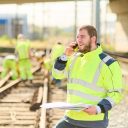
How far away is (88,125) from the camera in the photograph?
173 inches

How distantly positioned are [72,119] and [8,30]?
90.8 metres

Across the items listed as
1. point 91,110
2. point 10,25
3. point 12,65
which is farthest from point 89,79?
point 10,25

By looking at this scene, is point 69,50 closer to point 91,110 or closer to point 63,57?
point 63,57

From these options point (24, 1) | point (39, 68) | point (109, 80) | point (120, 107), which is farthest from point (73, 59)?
point (24, 1)

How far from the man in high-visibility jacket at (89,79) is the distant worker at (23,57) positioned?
13.4 metres

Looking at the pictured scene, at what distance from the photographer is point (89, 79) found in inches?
176

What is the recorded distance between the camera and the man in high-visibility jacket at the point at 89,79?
436cm

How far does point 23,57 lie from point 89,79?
13.8 meters

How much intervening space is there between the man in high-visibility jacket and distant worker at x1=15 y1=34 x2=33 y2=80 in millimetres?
13404

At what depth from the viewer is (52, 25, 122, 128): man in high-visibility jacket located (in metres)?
4.36

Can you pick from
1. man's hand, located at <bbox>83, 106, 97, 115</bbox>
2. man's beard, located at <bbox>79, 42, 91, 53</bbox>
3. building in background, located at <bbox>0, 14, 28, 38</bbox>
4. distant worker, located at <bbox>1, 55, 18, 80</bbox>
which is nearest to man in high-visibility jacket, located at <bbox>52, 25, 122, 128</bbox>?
man's beard, located at <bbox>79, 42, 91, 53</bbox>

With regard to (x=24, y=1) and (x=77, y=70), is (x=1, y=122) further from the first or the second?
(x=24, y=1)

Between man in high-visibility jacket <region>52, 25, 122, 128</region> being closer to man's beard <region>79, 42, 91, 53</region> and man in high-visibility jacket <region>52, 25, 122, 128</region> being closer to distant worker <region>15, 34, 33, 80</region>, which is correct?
man's beard <region>79, 42, 91, 53</region>

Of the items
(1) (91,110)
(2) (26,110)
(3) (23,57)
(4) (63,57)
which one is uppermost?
(4) (63,57)
